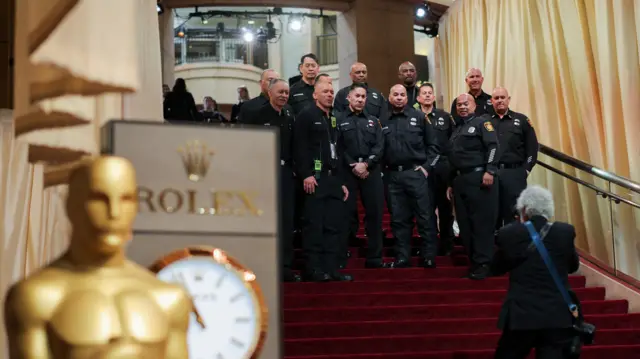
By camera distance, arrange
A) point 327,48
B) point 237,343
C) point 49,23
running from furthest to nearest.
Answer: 1. point 327,48
2. point 237,343
3. point 49,23

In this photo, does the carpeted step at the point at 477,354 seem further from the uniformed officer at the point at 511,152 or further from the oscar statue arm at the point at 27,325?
the oscar statue arm at the point at 27,325

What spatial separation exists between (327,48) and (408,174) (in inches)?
491

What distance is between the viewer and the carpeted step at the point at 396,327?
602 centimetres

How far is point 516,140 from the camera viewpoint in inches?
301

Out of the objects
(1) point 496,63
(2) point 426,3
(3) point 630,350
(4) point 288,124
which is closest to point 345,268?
(4) point 288,124

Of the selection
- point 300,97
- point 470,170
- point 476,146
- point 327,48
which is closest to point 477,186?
point 470,170

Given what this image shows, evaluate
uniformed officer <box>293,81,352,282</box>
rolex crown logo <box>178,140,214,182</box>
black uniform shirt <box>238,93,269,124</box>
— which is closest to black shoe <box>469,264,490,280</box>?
uniformed officer <box>293,81,352,282</box>

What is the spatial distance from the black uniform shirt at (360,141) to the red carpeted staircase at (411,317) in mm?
891

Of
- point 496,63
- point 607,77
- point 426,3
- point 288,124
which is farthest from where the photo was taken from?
point 426,3

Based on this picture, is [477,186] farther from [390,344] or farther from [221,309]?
[221,309]

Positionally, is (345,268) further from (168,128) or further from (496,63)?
(168,128)

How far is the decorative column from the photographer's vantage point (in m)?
12.7

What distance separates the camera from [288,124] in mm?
6945

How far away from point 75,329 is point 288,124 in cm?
563
